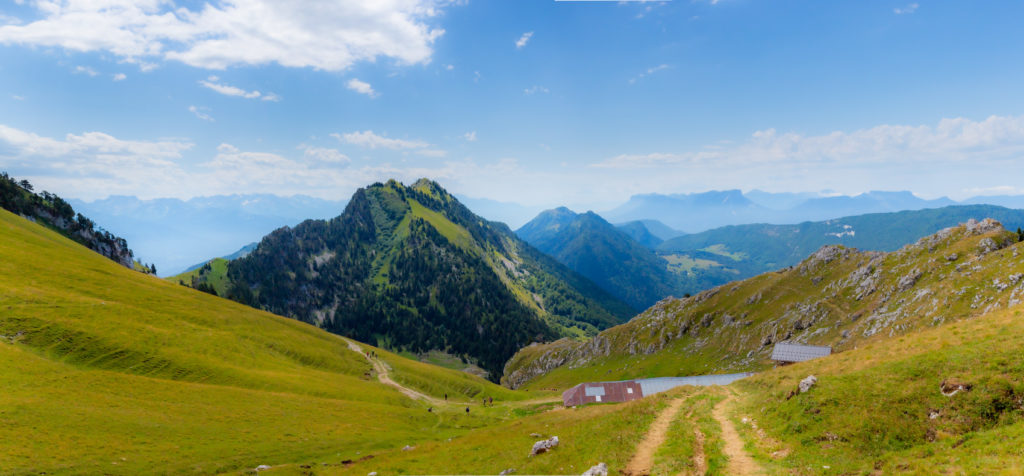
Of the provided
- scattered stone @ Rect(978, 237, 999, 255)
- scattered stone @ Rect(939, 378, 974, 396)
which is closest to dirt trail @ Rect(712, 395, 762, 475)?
scattered stone @ Rect(939, 378, 974, 396)

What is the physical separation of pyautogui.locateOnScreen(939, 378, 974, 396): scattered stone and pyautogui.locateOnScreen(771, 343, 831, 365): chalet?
55.6m

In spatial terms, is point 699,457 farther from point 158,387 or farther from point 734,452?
point 158,387

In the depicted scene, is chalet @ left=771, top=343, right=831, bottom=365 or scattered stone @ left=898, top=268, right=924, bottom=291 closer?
chalet @ left=771, top=343, right=831, bottom=365

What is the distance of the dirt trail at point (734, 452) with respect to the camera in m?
25.8

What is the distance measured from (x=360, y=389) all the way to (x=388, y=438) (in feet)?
95.0

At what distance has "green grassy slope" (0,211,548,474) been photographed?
44250 millimetres

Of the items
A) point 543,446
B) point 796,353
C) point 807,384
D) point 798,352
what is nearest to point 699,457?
point 807,384

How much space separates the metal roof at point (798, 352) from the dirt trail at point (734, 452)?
4888cm

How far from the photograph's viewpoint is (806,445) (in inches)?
1058

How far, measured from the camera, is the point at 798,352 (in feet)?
249

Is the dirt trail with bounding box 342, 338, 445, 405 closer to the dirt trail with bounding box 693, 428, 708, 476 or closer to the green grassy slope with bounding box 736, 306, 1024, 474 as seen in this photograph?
the dirt trail with bounding box 693, 428, 708, 476

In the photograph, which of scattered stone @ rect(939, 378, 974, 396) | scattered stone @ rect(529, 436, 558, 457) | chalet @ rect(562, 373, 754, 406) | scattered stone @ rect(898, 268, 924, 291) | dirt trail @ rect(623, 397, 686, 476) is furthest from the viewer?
scattered stone @ rect(898, 268, 924, 291)

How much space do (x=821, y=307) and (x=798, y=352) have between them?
67.2 meters

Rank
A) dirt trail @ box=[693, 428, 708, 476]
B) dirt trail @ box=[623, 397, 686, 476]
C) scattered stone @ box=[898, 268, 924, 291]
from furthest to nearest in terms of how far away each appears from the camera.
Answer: scattered stone @ box=[898, 268, 924, 291], dirt trail @ box=[623, 397, 686, 476], dirt trail @ box=[693, 428, 708, 476]
